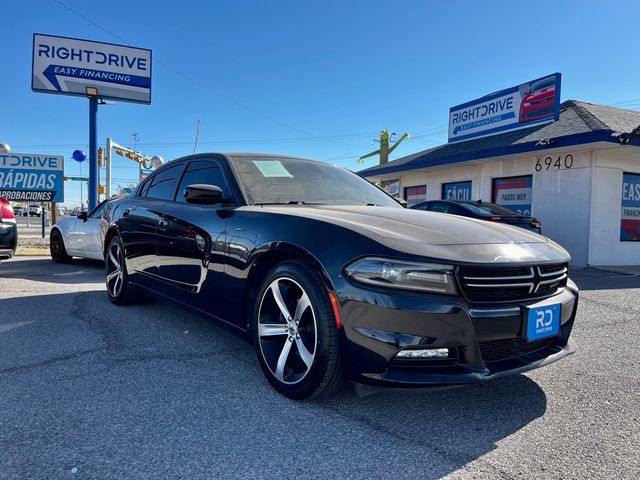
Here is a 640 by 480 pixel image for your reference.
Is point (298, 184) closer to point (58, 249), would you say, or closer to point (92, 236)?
point (92, 236)

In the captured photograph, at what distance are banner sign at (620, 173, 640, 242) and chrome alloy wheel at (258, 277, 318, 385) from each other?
35.5 feet

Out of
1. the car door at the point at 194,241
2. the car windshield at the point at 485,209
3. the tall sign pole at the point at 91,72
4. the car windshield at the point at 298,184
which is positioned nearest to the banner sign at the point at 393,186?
the car windshield at the point at 485,209

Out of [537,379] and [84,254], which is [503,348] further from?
[84,254]

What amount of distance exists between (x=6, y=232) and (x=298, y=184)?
203 inches

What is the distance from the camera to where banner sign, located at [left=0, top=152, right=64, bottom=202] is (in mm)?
12484

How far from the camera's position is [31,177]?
41.5ft

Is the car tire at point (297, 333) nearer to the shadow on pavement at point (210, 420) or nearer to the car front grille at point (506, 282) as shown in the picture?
the shadow on pavement at point (210, 420)

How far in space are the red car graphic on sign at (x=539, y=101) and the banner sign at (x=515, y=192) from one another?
5.91 feet

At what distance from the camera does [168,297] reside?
12.4 ft

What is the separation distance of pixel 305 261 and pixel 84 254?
7.01 meters

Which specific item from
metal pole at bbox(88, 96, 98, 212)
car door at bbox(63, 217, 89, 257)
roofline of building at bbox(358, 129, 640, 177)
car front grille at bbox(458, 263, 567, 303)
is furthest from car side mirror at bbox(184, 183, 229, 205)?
metal pole at bbox(88, 96, 98, 212)

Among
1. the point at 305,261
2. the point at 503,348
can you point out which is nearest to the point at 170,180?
the point at 305,261

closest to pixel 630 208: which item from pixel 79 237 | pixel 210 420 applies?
pixel 210 420

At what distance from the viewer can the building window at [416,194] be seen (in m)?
15.6
